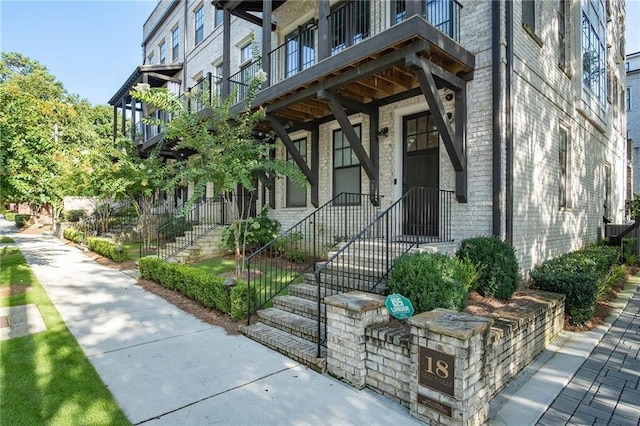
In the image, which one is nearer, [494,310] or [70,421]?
[70,421]

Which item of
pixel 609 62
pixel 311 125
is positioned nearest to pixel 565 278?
pixel 311 125

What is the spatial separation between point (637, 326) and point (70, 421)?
7.47 metres

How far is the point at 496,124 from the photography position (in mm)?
5734

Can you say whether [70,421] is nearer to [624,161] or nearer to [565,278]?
[565,278]

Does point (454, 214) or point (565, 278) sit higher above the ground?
point (454, 214)

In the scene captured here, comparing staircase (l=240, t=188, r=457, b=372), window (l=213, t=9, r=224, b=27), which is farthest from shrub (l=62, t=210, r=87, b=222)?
staircase (l=240, t=188, r=457, b=372)

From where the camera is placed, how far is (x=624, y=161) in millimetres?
15219

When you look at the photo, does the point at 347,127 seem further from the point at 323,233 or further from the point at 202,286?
the point at 202,286

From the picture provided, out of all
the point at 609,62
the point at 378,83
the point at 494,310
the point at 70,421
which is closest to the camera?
the point at 70,421

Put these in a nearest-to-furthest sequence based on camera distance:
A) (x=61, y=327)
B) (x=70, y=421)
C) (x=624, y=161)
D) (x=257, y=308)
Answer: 1. (x=70, y=421)
2. (x=61, y=327)
3. (x=257, y=308)
4. (x=624, y=161)

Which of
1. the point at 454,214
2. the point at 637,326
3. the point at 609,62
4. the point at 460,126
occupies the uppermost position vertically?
the point at 609,62

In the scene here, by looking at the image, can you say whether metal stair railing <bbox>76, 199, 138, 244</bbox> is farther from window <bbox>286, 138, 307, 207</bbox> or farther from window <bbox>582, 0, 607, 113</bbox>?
window <bbox>582, 0, 607, 113</bbox>

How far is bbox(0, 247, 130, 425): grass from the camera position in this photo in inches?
116

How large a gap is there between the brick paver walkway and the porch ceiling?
4.49m
